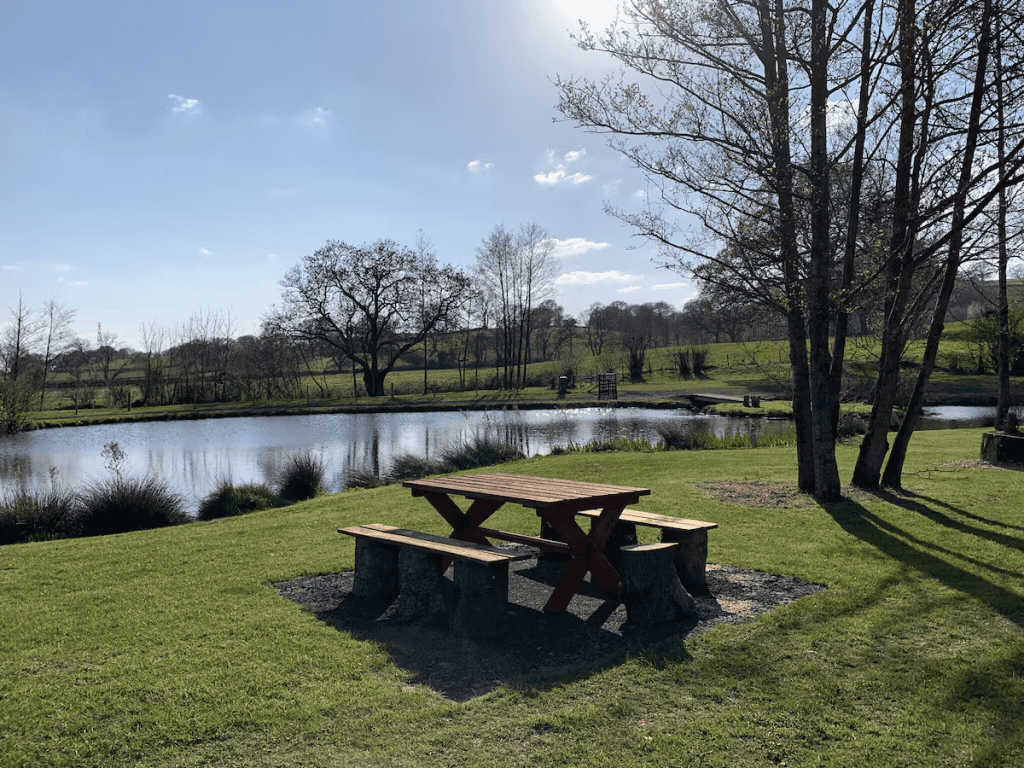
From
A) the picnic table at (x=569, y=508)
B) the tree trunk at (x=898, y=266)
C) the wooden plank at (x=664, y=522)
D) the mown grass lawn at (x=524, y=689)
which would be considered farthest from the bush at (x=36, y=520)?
the tree trunk at (x=898, y=266)

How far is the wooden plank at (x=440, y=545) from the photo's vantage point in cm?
459

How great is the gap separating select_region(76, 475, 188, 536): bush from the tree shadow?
9.52 m

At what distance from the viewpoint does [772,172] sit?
330 inches

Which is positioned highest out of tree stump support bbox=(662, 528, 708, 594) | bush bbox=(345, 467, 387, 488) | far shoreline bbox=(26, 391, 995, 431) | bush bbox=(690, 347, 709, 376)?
bush bbox=(690, 347, 709, 376)

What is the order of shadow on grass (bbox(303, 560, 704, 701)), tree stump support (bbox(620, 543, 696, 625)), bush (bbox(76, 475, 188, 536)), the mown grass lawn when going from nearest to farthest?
the mown grass lawn, shadow on grass (bbox(303, 560, 704, 701)), tree stump support (bbox(620, 543, 696, 625)), bush (bbox(76, 475, 188, 536))

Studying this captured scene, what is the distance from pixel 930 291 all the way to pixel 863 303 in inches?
86.2

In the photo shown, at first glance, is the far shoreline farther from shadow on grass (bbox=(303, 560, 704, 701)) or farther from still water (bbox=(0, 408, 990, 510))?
shadow on grass (bbox=(303, 560, 704, 701))

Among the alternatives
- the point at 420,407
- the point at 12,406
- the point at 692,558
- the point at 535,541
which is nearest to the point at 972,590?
the point at 692,558

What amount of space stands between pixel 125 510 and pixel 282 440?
13.4m

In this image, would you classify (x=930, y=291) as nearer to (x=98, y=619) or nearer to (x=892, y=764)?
(x=892, y=764)

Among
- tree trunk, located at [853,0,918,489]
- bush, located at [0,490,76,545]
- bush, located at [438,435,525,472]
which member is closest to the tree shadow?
tree trunk, located at [853,0,918,489]

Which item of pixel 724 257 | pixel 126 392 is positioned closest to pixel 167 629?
pixel 724 257

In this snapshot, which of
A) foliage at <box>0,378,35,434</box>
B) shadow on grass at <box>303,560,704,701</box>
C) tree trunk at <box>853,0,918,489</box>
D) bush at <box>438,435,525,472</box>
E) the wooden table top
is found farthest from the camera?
foliage at <box>0,378,35,434</box>

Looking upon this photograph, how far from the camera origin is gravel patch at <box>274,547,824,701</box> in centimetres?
404
